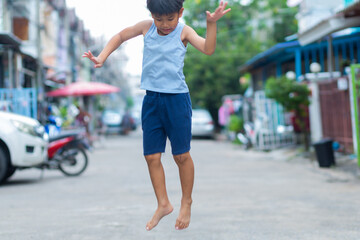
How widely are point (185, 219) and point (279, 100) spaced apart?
1111cm

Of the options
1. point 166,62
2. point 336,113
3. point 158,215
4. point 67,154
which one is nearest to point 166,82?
point 166,62

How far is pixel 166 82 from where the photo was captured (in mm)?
3598

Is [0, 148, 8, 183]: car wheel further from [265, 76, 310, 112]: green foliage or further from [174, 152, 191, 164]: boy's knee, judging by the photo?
[265, 76, 310, 112]: green foliage

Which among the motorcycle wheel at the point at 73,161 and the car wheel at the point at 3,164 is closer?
the car wheel at the point at 3,164

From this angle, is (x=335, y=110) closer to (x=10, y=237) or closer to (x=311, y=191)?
(x=311, y=191)

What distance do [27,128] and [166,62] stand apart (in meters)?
5.95

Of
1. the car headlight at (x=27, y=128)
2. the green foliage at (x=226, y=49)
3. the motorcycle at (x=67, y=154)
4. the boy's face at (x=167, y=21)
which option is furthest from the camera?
the green foliage at (x=226, y=49)

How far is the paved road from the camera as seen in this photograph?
4.55m

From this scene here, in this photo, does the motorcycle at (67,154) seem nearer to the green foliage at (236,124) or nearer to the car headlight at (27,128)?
the car headlight at (27,128)

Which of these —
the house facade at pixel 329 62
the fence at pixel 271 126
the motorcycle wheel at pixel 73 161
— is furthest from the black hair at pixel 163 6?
the fence at pixel 271 126

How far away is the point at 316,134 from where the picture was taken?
14422 mm

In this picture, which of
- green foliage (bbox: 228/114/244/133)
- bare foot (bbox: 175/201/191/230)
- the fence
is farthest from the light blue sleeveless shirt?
green foliage (bbox: 228/114/244/133)

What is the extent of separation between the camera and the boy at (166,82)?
3.58m

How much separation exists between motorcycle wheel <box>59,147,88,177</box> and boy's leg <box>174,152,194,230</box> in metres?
6.59
